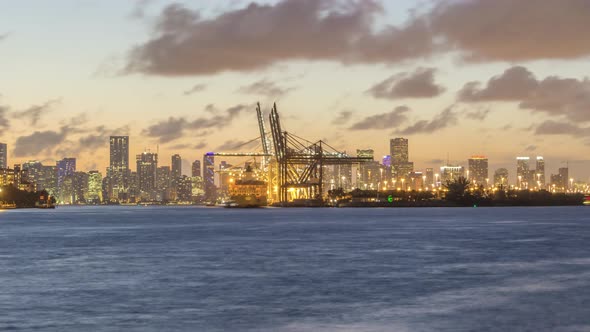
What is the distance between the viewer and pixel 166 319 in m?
25.6

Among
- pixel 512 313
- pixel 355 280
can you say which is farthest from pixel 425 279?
pixel 512 313

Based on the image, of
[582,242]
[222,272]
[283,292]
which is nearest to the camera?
[283,292]

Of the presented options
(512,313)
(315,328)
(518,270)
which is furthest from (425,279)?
(315,328)

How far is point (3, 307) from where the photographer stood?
A: 2812cm

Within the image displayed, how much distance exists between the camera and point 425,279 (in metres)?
37.8

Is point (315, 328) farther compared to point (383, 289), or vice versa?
point (383, 289)

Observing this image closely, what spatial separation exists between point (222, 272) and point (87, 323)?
54.9 ft

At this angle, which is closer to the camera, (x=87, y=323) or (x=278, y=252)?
(x=87, y=323)

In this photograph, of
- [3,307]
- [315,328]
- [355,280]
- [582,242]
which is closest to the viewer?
[315,328]

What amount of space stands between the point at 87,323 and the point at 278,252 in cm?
3079

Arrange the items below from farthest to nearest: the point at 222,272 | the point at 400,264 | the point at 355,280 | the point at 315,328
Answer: the point at 400,264
the point at 222,272
the point at 355,280
the point at 315,328

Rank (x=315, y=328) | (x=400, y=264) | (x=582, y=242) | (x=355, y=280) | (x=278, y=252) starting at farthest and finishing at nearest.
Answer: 1. (x=582, y=242)
2. (x=278, y=252)
3. (x=400, y=264)
4. (x=355, y=280)
5. (x=315, y=328)

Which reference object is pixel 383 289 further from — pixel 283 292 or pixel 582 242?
pixel 582 242

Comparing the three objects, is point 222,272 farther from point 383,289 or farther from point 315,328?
point 315,328
